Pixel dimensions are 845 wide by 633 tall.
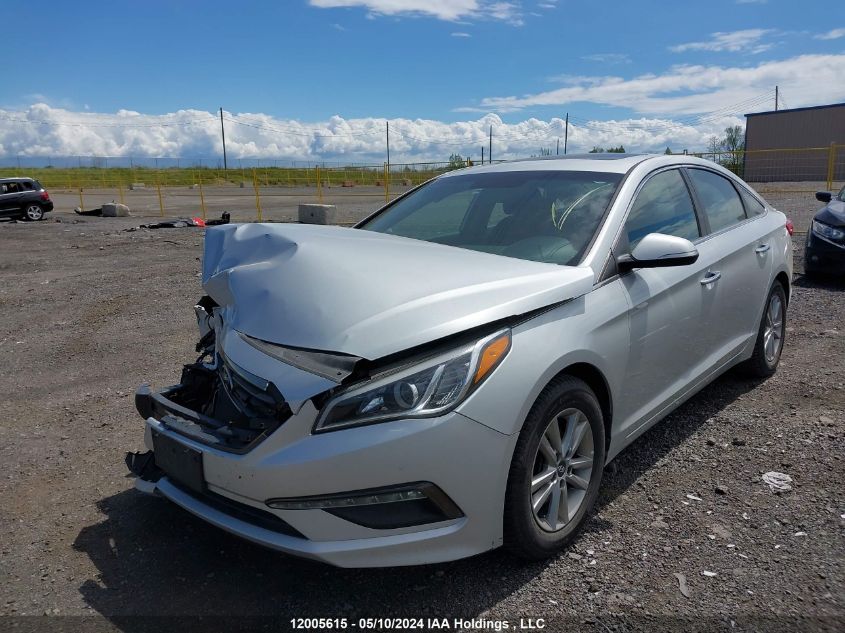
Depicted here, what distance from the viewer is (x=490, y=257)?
3.12 meters

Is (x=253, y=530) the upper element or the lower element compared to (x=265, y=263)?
lower

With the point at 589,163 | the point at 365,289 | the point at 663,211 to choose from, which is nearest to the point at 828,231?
the point at 663,211

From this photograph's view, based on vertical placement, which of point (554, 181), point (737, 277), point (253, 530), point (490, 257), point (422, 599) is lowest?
point (422, 599)

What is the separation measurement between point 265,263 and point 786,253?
389 cm

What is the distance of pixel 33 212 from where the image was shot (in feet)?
77.9

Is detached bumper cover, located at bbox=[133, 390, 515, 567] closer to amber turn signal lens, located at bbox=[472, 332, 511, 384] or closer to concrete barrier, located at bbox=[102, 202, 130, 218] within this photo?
amber turn signal lens, located at bbox=[472, 332, 511, 384]

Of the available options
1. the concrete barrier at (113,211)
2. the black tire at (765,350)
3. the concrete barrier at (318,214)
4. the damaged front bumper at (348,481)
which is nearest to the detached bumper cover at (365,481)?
the damaged front bumper at (348,481)

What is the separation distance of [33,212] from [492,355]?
25.6 meters

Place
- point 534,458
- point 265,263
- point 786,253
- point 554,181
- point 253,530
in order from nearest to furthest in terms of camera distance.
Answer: point 253,530
point 534,458
point 265,263
point 554,181
point 786,253

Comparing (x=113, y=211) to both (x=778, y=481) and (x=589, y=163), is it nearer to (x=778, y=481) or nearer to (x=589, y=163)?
(x=589, y=163)

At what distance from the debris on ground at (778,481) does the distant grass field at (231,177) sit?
460 inches

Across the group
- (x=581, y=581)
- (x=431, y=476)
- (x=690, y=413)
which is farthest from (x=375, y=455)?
(x=690, y=413)

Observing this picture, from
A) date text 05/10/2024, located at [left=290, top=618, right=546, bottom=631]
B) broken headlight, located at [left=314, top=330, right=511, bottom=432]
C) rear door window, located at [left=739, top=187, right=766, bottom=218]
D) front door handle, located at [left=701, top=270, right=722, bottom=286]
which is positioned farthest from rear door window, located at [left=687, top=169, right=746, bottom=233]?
date text 05/10/2024, located at [left=290, top=618, right=546, bottom=631]

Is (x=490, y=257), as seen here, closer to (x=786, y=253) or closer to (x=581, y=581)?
(x=581, y=581)
